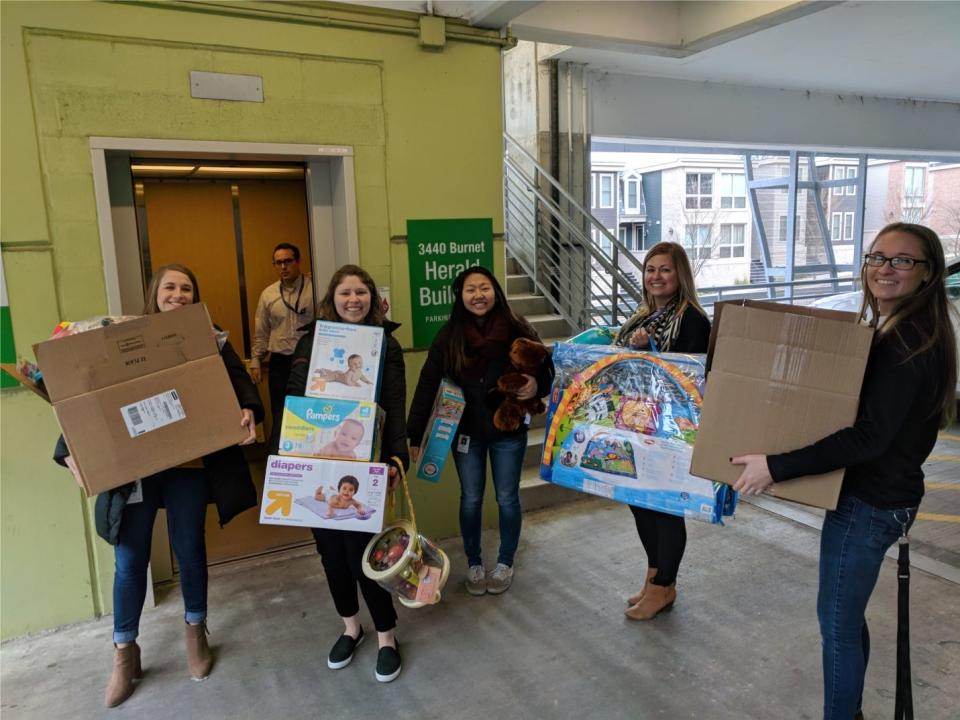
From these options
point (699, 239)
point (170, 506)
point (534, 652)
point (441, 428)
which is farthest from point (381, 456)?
point (699, 239)

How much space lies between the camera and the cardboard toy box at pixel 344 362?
2365 mm

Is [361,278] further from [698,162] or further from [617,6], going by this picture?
[698,162]

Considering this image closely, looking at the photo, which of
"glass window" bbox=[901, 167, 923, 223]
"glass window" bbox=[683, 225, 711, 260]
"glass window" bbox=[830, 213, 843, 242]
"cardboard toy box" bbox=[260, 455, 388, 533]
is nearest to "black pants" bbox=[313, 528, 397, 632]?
"cardboard toy box" bbox=[260, 455, 388, 533]

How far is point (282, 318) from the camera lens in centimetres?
404

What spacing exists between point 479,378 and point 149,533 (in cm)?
145

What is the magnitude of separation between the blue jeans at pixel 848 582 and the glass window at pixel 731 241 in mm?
13288

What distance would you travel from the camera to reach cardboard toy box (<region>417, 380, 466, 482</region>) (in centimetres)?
288

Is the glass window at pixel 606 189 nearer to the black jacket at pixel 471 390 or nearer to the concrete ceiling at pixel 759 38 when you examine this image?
the concrete ceiling at pixel 759 38

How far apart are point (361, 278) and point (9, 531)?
6.25 ft

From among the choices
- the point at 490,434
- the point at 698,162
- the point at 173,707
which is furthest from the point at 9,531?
the point at 698,162

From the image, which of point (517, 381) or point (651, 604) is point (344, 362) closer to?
point (517, 381)

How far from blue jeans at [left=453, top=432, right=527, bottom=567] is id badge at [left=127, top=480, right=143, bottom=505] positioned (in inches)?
51.2

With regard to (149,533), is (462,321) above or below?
above

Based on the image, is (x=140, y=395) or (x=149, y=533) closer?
(x=140, y=395)
